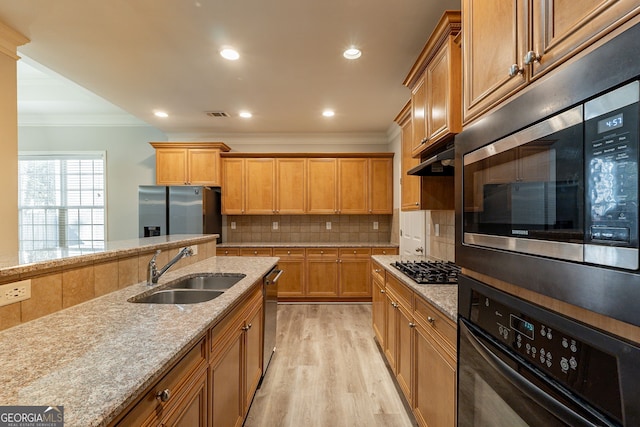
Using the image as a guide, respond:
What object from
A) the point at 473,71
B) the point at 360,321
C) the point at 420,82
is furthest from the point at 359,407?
the point at 420,82

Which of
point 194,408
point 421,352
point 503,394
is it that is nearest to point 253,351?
point 194,408

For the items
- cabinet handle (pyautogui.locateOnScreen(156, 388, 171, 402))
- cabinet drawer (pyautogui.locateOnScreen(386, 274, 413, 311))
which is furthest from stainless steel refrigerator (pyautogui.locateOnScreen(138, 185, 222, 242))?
cabinet handle (pyautogui.locateOnScreen(156, 388, 171, 402))

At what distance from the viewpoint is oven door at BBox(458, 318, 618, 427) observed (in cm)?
62

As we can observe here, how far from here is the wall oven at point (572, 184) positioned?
0.51 m

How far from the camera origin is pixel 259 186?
480 cm

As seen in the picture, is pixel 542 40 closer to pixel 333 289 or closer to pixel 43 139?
pixel 333 289

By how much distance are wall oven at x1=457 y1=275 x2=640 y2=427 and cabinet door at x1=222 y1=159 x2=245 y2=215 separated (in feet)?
13.6

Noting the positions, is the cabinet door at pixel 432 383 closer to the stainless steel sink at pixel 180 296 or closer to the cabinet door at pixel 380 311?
the cabinet door at pixel 380 311

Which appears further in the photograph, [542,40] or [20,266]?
[20,266]

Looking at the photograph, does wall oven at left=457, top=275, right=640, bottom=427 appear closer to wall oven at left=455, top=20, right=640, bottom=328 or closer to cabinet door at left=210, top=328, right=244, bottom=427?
wall oven at left=455, top=20, right=640, bottom=328

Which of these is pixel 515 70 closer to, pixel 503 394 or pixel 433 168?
pixel 503 394

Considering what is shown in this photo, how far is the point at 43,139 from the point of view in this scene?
16.6ft

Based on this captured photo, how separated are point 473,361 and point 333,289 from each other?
3.57 metres

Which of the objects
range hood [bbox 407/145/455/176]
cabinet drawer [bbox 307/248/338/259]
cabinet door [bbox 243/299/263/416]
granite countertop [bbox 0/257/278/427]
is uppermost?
range hood [bbox 407/145/455/176]
